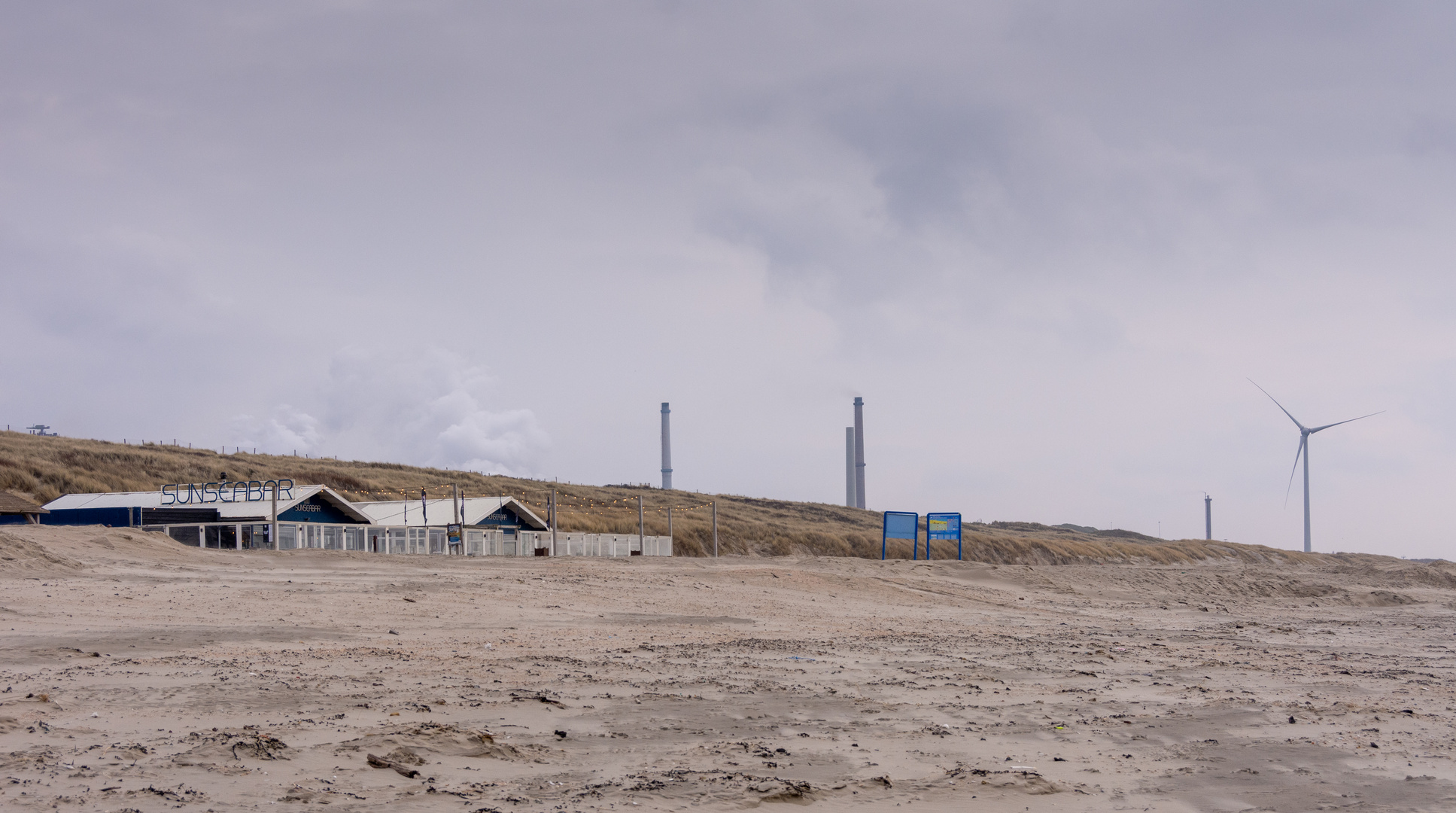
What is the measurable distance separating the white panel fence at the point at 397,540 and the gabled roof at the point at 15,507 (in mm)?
5739

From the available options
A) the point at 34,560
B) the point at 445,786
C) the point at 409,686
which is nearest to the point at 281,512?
the point at 34,560

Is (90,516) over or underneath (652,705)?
over

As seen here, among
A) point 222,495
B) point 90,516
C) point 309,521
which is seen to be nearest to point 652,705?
point 309,521

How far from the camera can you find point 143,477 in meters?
68.0

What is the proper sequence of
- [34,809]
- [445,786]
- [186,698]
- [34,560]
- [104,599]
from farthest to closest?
[34,560] < [104,599] < [186,698] < [445,786] < [34,809]

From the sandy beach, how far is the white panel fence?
20.2 meters

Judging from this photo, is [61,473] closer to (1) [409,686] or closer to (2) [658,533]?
(2) [658,533]

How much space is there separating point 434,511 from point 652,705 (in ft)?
140

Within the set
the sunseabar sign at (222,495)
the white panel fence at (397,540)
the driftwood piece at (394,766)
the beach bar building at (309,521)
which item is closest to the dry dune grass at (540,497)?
the white panel fence at (397,540)

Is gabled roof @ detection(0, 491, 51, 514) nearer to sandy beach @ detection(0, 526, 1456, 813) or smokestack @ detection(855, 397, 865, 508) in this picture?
sandy beach @ detection(0, 526, 1456, 813)

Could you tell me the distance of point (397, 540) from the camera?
44.1m

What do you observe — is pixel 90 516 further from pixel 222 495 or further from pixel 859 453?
pixel 859 453

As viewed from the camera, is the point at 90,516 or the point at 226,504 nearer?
the point at 226,504

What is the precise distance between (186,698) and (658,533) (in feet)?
193
